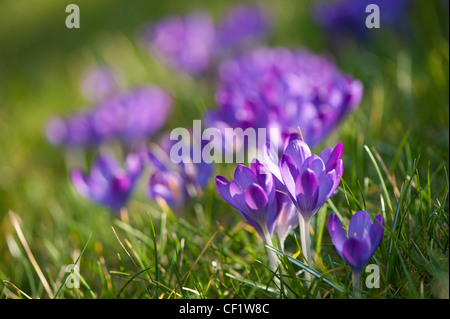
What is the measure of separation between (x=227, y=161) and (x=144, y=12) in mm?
2839

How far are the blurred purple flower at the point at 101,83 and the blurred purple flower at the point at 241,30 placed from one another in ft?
2.07

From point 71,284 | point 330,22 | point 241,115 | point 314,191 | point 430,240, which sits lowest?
point 71,284

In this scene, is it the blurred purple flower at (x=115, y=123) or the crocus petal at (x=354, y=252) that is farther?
the blurred purple flower at (x=115, y=123)

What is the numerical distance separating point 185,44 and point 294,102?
4.75 feet

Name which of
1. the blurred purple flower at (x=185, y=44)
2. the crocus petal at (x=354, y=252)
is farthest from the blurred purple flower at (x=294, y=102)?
the blurred purple flower at (x=185, y=44)

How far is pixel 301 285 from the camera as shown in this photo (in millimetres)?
1104

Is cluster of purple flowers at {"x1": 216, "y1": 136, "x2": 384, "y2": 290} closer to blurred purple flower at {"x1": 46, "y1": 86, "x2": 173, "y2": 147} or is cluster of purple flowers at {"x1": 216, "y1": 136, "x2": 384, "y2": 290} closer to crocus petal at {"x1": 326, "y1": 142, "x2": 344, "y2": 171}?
crocus petal at {"x1": 326, "y1": 142, "x2": 344, "y2": 171}

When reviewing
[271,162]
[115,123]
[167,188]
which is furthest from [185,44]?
[271,162]

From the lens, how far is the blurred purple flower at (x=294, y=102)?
5.08 ft

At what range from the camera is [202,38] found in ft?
9.74

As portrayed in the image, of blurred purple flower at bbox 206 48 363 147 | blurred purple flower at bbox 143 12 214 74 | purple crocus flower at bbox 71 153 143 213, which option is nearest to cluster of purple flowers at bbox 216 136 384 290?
blurred purple flower at bbox 206 48 363 147

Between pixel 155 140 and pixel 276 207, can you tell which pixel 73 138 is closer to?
pixel 155 140

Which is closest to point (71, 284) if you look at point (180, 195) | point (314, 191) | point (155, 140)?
point (180, 195)

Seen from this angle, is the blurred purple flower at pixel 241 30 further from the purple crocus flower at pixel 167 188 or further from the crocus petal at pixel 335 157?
the crocus petal at pixel 335 157
